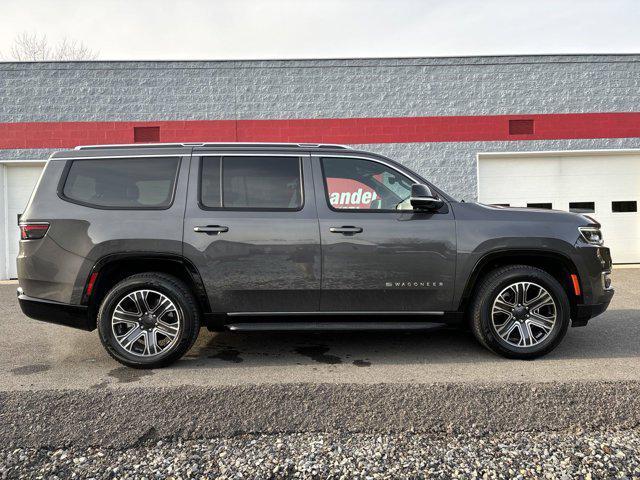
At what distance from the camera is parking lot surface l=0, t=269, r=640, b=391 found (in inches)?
153

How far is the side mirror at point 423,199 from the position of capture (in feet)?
13.7

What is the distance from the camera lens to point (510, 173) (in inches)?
422

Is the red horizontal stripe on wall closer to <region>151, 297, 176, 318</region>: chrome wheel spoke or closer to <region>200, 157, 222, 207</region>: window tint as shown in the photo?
<region>200, 157, 222, 207</region>: window tint

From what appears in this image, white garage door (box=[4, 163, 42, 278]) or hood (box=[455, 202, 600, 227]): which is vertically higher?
white garage door (box=[4, 163, 42, 278])

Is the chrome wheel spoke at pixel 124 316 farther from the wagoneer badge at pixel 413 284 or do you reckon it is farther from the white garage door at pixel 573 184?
the white garage door at pixel 573 184

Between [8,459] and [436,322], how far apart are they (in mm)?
3346

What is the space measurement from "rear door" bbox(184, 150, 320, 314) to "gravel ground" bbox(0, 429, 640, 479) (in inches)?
58.9

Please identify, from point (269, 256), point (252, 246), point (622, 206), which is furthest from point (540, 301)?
point (622, 206)

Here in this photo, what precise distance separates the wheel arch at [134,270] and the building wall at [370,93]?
6.82 meters

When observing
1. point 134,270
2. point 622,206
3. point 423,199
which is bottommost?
point 134,270

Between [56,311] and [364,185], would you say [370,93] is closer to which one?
[364,185]

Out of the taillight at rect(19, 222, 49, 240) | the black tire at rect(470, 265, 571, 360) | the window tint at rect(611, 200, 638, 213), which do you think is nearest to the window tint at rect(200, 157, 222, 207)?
the taillight at rect(19, 222, 49, 240)

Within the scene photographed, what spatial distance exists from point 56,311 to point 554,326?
451cm

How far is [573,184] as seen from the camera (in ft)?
35.1
